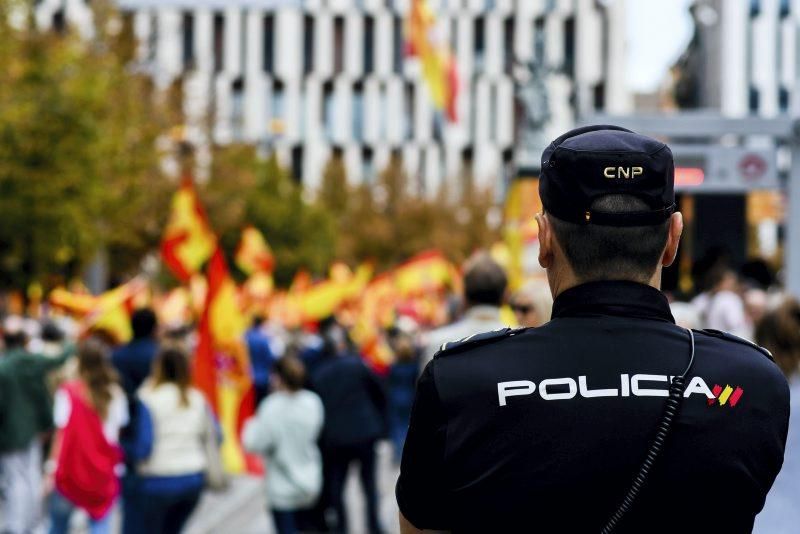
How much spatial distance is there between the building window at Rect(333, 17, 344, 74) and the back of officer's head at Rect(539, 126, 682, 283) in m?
82.7

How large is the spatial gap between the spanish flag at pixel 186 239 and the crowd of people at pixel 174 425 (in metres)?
3.94

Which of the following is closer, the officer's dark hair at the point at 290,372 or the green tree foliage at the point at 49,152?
the officer's dark hair at the point at 290,372

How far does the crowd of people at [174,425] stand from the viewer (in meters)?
8.51

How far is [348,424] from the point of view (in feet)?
38.1

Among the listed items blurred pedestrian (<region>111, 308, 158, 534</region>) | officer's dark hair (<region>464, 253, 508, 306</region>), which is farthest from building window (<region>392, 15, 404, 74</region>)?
officer's dark hair (<region>464, 253, 508, 306</region>)

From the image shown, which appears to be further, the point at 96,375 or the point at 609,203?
the point at 96,375

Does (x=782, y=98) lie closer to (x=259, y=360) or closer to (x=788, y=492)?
(x=259, y=360)

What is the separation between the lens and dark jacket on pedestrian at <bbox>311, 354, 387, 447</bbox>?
11.5 meters

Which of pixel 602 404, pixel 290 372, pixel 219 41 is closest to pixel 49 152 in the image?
pixel 290 372

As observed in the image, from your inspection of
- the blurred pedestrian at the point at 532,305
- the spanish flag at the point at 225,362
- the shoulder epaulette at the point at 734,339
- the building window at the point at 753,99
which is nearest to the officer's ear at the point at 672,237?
the shoulder epaulette at the point at 734,339

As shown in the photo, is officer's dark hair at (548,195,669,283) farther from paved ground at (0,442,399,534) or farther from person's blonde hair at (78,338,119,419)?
paved ground at (0,442,399,534)

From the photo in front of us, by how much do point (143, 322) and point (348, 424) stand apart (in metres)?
1.86

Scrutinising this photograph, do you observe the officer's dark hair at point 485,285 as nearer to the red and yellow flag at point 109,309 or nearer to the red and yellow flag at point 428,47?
the red and yellow flag at point 109,309

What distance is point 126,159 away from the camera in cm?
2642
